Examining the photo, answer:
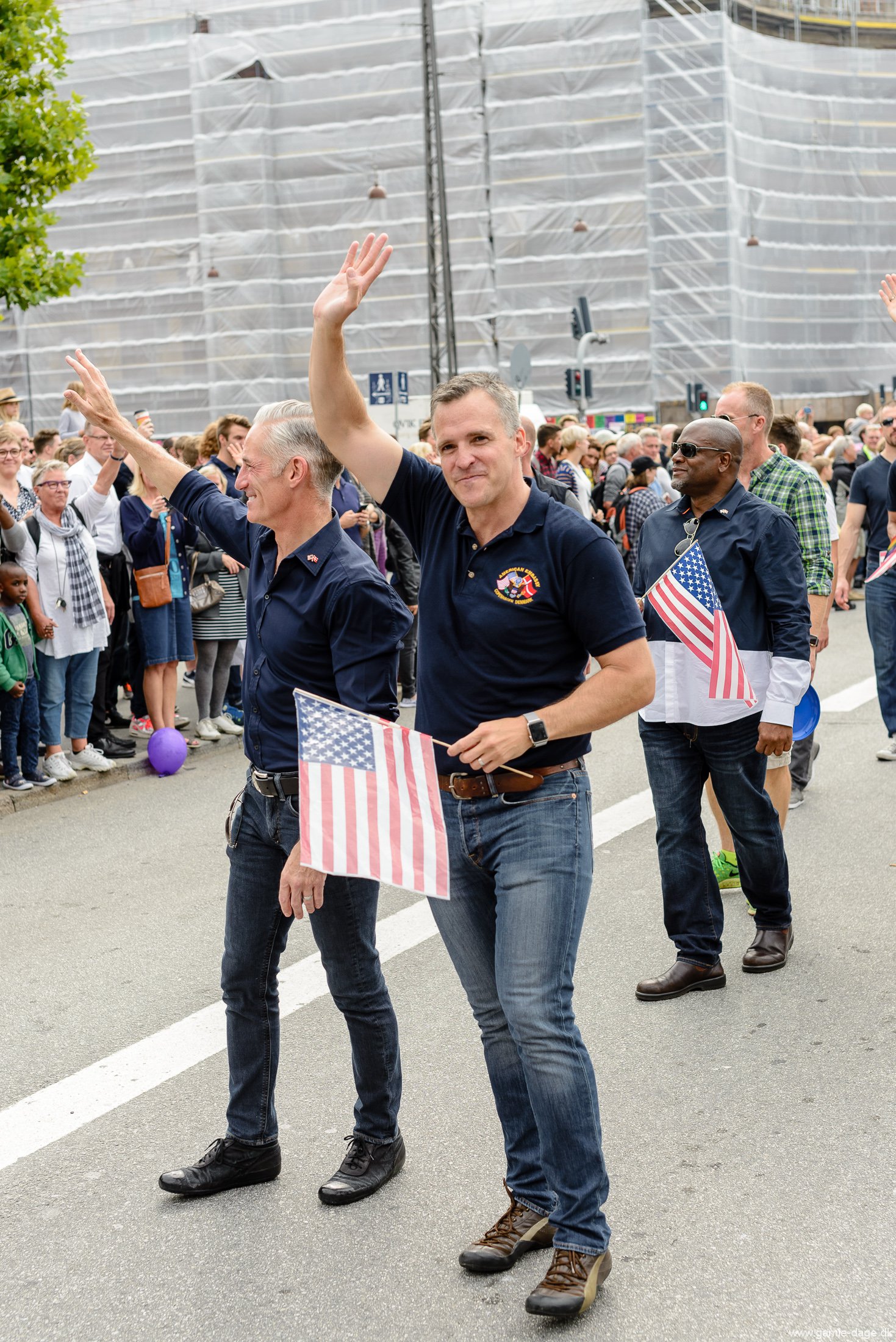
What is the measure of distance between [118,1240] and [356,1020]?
76 cm

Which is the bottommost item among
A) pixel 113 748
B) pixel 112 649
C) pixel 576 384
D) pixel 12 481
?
pixel 113 748

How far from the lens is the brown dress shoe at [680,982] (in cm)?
525

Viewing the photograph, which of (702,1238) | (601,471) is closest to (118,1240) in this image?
(702,1238)

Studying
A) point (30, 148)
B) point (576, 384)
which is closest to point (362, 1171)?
point (30, 148)

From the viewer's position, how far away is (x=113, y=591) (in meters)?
10.4

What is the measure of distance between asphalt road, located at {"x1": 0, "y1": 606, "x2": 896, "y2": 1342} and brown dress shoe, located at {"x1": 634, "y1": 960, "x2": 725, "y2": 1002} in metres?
0.05

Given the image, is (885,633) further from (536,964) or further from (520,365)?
(520,365)

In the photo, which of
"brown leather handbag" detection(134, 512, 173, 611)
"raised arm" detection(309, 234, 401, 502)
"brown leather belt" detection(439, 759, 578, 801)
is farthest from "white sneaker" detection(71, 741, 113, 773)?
"brown leather belt" detection(439, 759, 578, 801)

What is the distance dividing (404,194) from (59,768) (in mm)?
26770

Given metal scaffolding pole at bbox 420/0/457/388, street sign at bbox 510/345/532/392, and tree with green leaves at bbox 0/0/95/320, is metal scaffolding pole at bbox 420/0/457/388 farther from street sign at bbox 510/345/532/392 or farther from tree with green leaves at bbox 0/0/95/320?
tree with green leaves at bbox 0/0/95/320

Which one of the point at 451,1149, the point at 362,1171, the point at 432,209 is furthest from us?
the point at 432,209

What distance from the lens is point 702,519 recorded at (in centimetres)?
534

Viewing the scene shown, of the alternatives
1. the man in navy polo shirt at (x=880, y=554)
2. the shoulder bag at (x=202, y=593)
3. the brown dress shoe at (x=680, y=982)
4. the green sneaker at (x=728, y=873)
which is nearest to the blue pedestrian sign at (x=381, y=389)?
the shoulder bag at (x=202, y=593)

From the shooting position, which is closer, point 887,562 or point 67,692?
point 887,562
